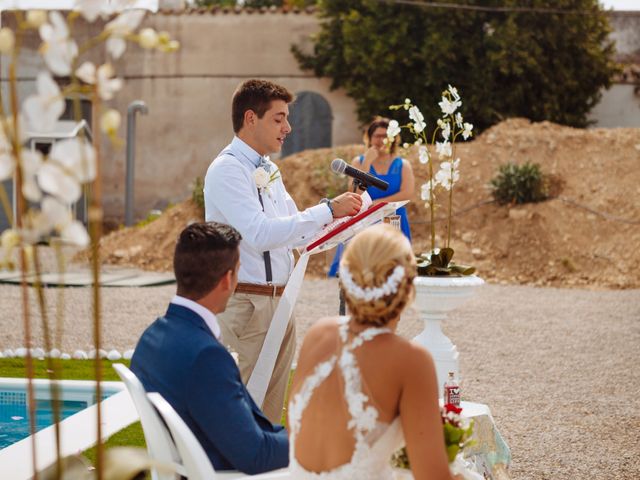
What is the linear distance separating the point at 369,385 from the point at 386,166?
6.85 m

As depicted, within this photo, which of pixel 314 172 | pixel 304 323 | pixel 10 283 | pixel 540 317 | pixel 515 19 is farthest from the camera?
pixel 515 19

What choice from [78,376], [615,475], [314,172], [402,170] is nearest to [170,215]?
[314,172]

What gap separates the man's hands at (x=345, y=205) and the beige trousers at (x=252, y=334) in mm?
508

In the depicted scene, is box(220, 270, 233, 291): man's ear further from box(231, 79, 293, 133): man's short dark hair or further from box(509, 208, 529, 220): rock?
box(509, 208, 529, 220): rock

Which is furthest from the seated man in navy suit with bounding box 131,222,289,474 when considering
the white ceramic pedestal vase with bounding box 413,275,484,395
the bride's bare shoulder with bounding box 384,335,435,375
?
the white ceramic pedestal vase with bounding box 413,275,484,395

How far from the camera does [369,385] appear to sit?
2.52 metres

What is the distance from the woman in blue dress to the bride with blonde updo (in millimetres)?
5673

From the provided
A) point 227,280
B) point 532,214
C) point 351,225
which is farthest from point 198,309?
point 532,214

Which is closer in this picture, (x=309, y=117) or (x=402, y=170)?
(x=402, y=170)

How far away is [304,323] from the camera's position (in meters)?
10.2

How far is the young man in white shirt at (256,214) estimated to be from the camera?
160 inches

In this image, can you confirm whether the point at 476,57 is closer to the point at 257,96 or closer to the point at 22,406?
the point at 22,406

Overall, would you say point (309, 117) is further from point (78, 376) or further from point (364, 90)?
point (78, 376)

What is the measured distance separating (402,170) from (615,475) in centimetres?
450
